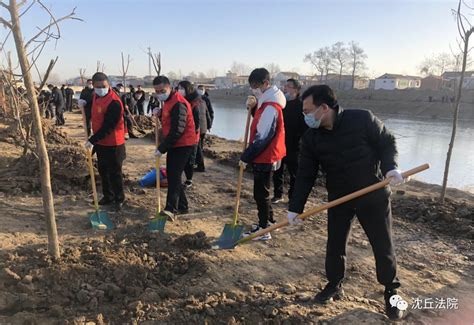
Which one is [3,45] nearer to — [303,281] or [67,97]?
[303,281]

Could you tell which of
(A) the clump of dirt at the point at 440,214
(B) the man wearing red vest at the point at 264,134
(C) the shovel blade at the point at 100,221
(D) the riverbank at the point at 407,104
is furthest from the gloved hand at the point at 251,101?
(D) the riverbank at the point at 407,104

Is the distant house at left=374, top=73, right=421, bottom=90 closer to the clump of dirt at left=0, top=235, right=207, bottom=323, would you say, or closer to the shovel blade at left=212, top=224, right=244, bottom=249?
the shovel blade at left=212, top=224, right=244, bottom=249

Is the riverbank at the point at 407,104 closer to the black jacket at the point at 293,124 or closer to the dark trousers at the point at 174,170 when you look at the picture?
the black jacket at the point at 293,124

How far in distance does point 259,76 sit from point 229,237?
171 cm

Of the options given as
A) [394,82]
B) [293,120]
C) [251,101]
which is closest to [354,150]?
[251,101]

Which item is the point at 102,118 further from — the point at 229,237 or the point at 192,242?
the point at 229,237

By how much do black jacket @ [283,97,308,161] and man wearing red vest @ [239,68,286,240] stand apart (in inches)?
50.8

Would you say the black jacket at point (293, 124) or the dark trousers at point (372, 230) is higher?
the black jacket at point (293, 124)

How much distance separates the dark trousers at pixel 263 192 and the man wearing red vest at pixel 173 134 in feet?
3.01

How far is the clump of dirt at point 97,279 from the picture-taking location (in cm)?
264

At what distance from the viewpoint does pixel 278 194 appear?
5625mm

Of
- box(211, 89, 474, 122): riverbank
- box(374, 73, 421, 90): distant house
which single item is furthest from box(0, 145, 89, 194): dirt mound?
box(374, 73, 421, 90): distant house

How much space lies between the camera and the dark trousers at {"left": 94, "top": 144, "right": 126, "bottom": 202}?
15.1 ft

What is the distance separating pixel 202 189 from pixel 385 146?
3823 mm
